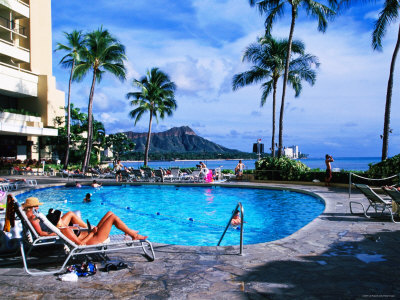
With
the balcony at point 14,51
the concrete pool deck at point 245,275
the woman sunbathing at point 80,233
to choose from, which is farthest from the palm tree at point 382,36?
the balcony at point 14,51

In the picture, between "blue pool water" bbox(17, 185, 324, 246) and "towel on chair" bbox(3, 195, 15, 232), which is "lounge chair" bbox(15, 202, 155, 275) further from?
"blue pool water" bbox(17, 185, 324, 246)

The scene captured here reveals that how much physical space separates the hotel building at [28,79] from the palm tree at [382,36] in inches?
938

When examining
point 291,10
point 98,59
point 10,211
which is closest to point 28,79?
point 98,59

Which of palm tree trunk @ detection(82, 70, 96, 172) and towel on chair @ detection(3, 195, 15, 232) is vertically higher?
palm tree trunk @ detection(82, 70, 96, 172)

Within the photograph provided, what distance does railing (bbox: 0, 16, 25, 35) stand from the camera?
2763 cm

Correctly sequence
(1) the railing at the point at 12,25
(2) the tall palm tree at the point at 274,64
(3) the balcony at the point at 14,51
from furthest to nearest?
(1) the railing at the point at 12,25 → (3) the balcony at the point at 14,51 → (2) the tall palm tree at the point at 274,64

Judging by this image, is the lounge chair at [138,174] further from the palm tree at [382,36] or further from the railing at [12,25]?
the railing at [12,25]

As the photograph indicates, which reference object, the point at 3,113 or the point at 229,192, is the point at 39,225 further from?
the point at 3,113

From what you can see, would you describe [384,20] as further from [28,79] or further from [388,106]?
[28,79]

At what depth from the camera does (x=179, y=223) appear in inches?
392

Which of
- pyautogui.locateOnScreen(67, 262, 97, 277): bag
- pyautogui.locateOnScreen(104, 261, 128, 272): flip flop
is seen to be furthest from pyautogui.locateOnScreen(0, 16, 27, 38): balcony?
pyautogui.locateOnScreen(104, 261, 128, 272): flip flop

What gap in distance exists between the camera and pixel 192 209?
12234 millimetres

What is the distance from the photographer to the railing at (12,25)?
90.7 feet

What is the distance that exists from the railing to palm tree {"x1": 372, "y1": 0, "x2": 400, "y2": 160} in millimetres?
27229
